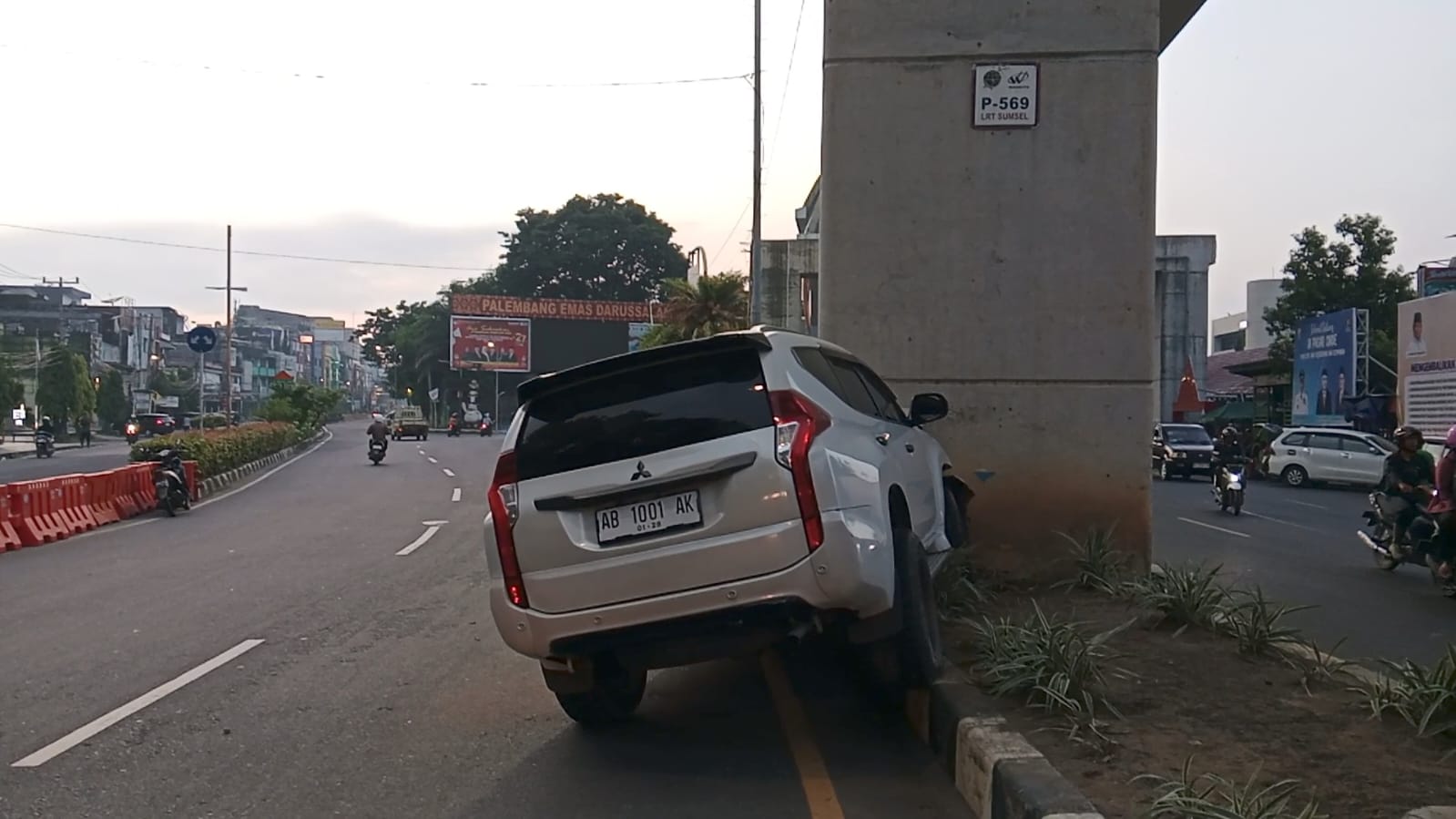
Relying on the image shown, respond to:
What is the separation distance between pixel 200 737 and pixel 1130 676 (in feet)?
15.0

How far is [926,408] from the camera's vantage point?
297 inches

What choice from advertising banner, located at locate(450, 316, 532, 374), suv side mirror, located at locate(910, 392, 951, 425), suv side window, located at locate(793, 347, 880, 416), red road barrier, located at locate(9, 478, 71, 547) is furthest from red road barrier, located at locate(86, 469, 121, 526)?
advertising banner, located at locate(450, 316, 532, 374)

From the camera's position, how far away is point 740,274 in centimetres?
4366

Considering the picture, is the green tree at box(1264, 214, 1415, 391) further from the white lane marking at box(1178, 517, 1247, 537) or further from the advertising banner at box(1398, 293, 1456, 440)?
the white lane marking at box(1178, 517, 1247, 537)

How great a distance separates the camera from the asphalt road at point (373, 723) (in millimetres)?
5363

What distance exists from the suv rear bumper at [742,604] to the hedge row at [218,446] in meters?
20.0

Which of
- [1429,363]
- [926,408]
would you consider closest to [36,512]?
[926,408]

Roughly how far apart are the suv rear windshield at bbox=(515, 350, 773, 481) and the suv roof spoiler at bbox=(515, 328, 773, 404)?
30mm

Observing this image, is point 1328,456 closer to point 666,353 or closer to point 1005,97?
point 1005,97

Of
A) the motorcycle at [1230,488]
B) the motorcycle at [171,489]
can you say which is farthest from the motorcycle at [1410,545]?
the motorcycle at [171,489]

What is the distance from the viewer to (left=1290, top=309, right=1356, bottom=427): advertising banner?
113 feet

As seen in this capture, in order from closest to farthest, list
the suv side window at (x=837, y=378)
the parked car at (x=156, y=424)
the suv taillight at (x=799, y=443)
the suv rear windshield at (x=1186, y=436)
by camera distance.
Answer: the suv taillight at (x=799, y=443) → the suv side window at (x=837, y=378) → the suv rear windshield at (x=1186, y=436) → the parked car at (x=156, y=424)

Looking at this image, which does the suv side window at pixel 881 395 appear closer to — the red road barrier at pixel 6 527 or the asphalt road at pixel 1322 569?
the asphalt road at pixel 1322 569

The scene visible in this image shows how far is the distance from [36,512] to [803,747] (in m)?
14.5
